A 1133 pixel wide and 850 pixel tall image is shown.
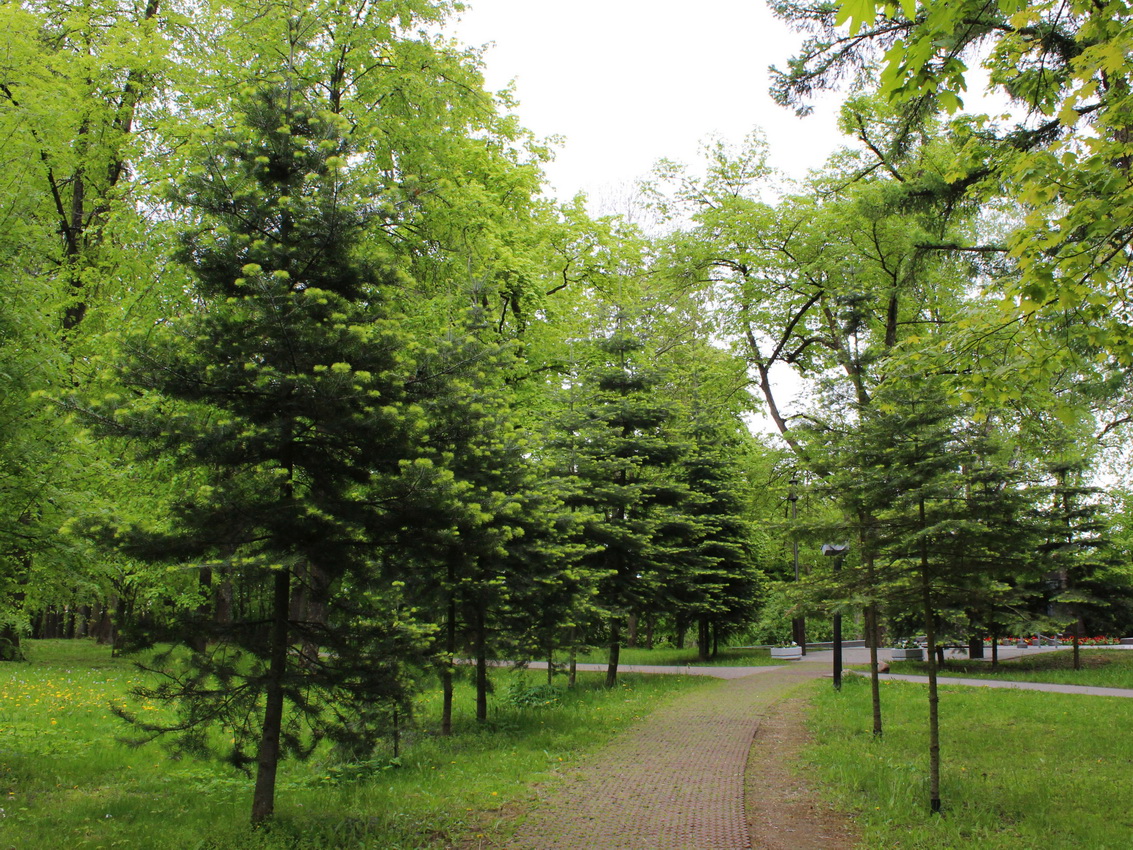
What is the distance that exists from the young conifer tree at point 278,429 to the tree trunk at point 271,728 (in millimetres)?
17

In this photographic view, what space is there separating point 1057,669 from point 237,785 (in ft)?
68.7

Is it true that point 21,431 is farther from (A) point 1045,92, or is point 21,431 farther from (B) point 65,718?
(A) point 1045,92

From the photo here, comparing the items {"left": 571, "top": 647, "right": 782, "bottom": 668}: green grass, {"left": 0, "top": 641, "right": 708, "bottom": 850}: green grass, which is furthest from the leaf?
{"left": 571, "top": 647, "right": 782, "bottom": 668}: green grass

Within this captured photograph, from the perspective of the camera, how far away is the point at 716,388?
23.5 m

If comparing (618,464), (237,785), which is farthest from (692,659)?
(237,785)

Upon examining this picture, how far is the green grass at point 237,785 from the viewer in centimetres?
574

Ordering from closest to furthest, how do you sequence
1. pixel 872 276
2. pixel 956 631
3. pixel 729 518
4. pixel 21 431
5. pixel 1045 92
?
pixel 1045 92 < pixel 21 431 < pixel 956 631 < pixel 872 276 < pixel 729 518

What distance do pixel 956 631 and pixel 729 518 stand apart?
6.33 metres

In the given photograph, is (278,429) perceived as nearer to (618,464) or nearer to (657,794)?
(657,794)

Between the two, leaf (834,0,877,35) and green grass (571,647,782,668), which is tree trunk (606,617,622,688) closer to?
green grass (571,647,782,668)

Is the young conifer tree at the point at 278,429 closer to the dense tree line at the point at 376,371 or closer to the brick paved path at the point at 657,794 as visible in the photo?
the dense tree line at the point at 376,371

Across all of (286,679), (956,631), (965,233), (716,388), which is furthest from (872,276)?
(286,679)

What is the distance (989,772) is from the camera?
27.8 ft

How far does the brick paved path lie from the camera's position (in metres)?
6.09
